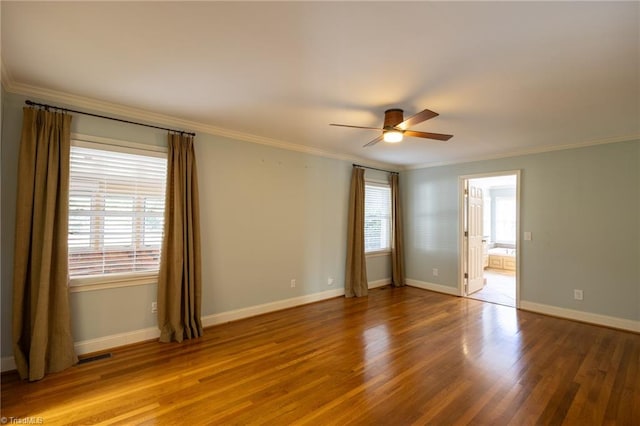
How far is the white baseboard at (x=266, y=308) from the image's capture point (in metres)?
3.81

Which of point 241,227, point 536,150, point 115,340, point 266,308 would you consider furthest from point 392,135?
point 115,340

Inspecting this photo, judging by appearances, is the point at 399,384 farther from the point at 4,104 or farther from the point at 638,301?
the point at 4,104

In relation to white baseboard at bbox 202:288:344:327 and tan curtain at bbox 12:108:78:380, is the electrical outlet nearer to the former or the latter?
white baseboard at bbox 202:288:344:327

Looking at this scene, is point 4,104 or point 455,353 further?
point 455,353

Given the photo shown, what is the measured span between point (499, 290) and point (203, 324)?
5.55 m

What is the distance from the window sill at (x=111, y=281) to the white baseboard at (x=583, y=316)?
538 cm

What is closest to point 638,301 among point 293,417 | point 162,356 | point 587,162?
point 587,162

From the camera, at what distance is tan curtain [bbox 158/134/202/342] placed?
130 inches

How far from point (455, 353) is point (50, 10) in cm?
421

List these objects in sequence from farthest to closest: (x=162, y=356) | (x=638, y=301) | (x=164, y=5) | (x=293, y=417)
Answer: (x=638, y=301)
(x=162, y=356)
(x=293, y=417)
(x=164, y=5)

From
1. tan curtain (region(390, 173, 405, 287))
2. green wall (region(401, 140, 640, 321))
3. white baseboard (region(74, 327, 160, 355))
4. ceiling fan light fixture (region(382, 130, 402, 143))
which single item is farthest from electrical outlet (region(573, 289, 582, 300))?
white baseboard (region(74, 327, 160, 355))

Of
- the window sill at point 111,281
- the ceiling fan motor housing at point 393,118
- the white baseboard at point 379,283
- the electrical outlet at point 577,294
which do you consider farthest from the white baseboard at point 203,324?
the electrical outlet at point 577,294

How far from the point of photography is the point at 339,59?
7.05ft

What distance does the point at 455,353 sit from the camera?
3104 millimetres
